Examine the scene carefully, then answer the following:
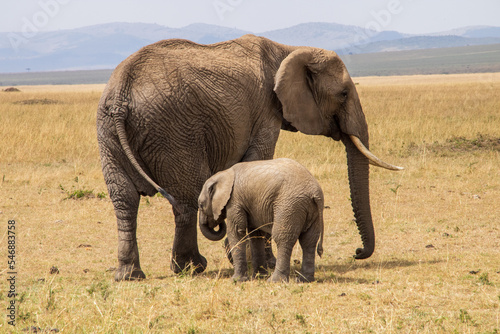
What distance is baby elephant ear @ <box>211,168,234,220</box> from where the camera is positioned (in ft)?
20.5

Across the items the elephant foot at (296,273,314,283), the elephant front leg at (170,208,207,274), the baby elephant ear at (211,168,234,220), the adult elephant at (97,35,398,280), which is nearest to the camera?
the elephant foot at (296,273,314,283)

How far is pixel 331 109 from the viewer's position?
25.4 feet

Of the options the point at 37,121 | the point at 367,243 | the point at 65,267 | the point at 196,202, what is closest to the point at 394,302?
the point at 367,243

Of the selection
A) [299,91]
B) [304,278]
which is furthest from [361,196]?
[304,278]

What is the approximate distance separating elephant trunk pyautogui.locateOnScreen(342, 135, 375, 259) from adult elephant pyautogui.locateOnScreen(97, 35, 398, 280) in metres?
0.01

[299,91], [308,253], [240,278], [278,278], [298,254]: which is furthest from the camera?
[298,254]

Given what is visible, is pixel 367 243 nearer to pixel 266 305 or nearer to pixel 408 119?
pixel 266 305

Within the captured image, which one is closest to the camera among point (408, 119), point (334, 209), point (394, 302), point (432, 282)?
point (394, 302)

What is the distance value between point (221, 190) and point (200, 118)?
869mm

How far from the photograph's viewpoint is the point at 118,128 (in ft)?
20.3

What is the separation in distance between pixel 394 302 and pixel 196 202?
8.27ft

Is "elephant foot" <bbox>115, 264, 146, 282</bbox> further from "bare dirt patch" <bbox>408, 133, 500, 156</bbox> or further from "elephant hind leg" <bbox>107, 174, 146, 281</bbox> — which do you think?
"bare dirt patch" <bbox>408, 133, 500, 156</bbox>

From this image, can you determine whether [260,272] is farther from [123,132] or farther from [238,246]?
[123,132]

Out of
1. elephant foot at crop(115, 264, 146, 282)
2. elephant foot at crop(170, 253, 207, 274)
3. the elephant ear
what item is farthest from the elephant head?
elephant foot at crop(115, 264, 146, 282)
